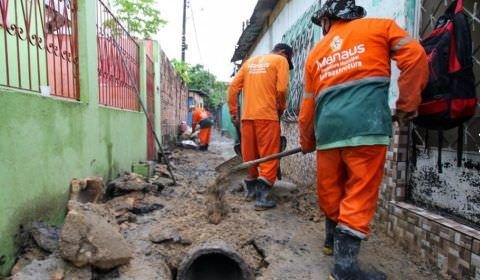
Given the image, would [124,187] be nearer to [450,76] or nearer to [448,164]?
[448,164]

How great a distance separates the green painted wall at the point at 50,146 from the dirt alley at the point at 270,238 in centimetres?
66

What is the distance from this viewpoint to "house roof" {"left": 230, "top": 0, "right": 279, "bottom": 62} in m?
7.70

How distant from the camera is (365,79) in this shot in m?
2.08

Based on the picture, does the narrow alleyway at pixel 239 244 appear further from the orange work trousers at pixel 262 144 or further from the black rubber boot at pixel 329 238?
the orange work trousers at pixel 262 144

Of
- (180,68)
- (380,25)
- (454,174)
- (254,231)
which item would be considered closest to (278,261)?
(254,231)

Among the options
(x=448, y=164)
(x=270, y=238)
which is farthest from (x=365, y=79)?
(x=270, y=238)

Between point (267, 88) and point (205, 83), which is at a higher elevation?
point (205, 83)

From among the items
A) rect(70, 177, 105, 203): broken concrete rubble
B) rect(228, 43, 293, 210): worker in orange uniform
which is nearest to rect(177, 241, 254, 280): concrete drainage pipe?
rect(228, 43, 293, 210): worker in orange uniform

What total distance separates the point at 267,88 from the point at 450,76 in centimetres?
198

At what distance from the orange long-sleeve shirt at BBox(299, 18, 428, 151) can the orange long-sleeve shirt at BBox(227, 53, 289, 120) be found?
1.39 meters

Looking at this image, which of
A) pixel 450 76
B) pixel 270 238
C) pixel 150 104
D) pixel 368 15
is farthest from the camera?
pixel 150 104

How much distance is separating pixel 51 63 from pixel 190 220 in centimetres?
171

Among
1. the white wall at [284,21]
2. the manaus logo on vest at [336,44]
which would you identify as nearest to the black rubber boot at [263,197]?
the manaus logo on vest at [336,44]

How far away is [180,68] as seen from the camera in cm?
1702
